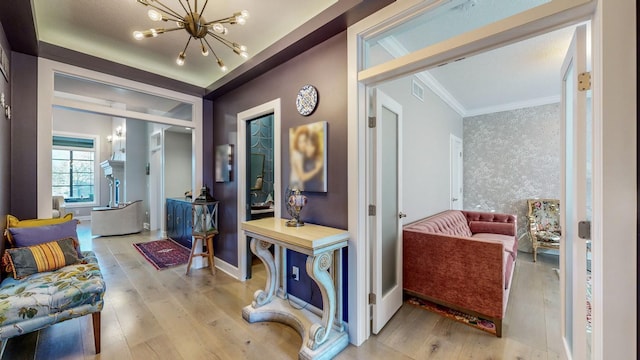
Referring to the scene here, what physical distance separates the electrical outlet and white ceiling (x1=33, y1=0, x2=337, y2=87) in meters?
2.39

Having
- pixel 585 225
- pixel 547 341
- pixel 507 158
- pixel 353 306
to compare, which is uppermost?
pixel 507 158

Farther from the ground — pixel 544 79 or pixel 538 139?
pixel 544 79

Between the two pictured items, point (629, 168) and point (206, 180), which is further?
point (206, 180)

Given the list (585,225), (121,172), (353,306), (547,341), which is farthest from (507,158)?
(121,172)

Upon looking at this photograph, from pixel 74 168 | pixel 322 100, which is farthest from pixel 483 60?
pixel 74 168

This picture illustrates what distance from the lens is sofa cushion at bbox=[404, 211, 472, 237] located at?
2816 mm

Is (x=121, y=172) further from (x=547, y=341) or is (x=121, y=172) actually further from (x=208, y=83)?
(x=547, y=341)

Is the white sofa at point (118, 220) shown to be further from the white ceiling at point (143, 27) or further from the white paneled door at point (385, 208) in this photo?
the white paneled door at point (385, 208)

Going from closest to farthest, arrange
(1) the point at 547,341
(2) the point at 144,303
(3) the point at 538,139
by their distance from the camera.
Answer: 1. (1) the point at 547,341
2. (2) the point at 144,303
3. (3) the point at 538,139

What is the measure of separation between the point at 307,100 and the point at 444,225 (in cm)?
234

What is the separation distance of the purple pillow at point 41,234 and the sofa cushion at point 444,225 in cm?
334

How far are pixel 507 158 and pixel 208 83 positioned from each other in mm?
5404

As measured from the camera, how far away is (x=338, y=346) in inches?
73.9

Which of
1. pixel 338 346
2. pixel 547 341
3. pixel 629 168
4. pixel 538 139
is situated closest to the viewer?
pixel 629 168
